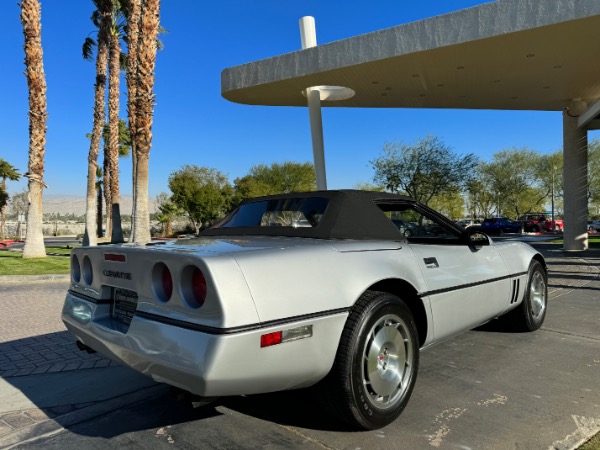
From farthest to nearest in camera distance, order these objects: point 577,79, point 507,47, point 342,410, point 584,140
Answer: point 584,140 < point 577,79 < point 507,47 < point 342,410

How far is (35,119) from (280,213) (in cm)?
1298

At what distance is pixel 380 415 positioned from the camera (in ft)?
8.73

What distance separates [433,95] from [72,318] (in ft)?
53.3

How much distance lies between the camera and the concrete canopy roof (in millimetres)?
10586

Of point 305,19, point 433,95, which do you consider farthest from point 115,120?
point 433,95

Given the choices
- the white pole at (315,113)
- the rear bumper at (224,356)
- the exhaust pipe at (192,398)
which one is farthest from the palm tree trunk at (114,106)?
the exhaust pipe at (192,398)

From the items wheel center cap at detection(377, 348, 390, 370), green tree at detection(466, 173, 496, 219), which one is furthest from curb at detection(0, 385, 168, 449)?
green tree at detection(466, 173, 496, 219)

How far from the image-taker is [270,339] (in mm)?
2203

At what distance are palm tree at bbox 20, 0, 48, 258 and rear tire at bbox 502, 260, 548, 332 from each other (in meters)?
13.3

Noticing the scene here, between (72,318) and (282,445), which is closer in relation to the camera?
(282,445)

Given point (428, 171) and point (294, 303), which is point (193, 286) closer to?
point (294, 303)

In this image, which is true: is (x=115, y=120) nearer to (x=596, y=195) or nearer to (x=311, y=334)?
(x=311, y=334)

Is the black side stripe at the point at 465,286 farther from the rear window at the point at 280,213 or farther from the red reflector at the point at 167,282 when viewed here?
the red reflector at the point at 167,282

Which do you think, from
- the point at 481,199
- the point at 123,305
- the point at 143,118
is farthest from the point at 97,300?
the point at 481,199
